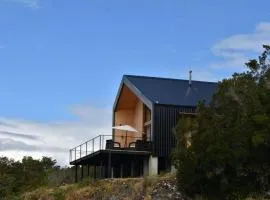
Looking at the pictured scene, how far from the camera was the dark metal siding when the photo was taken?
37.1 m

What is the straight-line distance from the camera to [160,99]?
37844 mm

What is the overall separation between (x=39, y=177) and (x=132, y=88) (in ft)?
47.9

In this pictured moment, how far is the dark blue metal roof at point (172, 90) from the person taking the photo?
3806 centimetres

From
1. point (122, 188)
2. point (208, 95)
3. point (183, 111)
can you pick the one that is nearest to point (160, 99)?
point (183, 111)

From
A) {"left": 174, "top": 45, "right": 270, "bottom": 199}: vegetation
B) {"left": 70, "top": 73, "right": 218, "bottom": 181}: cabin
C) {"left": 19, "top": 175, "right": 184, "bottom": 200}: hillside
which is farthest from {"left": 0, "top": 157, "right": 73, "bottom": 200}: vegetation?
{"left": 174, "top": 45, "right": 270, "bottom": 199}: vegetation

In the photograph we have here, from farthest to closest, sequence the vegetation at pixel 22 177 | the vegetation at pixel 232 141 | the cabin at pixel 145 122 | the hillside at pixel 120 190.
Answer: the vegetation at pixel 22 177
the cabin at pixel 145 122
the hillside at pixel 120 190
the vegetation at pixel 232 141

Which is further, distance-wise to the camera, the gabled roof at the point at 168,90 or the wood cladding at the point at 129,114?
the wood cladding at the point at 129,114

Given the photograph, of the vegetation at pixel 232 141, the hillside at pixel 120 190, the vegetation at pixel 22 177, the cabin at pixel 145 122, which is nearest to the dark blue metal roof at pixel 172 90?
the cabin at pixel 145 122

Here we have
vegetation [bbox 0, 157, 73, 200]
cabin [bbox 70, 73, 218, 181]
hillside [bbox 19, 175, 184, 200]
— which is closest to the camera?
hillside [bbox 19, 175, 184, 200]

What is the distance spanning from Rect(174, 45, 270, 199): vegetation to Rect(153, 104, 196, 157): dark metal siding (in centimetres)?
1285

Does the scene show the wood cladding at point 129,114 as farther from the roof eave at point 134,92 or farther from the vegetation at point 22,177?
the vegetation at point 22,177

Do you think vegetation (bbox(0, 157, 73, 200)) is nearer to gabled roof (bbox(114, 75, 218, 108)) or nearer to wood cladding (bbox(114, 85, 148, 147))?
wood cladding (bbox(114, 85, 148, 147))

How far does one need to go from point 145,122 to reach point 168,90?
2935 millimetres

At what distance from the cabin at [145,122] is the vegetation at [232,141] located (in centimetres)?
1140
